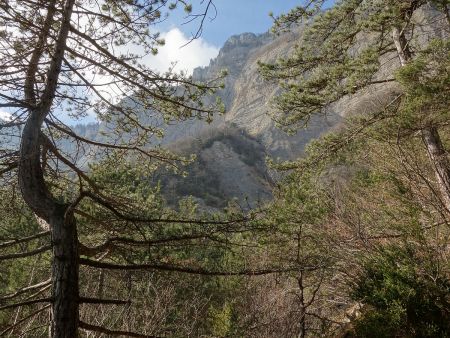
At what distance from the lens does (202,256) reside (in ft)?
49.1

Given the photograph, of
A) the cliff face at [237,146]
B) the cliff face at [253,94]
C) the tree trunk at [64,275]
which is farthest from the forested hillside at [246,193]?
the cliff face at [253,94]

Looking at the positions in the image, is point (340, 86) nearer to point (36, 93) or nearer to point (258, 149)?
point (36, 93)

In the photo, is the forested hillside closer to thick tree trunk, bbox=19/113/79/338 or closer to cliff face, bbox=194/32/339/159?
thick tree trunk, bbox=19/113/79/338

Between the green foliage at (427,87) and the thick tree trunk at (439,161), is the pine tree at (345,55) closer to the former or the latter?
the thick tree trunk at (439,161)

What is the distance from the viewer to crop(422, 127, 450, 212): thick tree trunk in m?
6.79

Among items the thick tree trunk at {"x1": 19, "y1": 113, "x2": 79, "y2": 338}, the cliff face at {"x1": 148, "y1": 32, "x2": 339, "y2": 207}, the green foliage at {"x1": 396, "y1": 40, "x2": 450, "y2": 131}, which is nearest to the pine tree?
the green foliage at {"x1": 396, "y1": 40, "x2": 450, "y2": 131}

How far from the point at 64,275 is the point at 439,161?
6669 millimetres

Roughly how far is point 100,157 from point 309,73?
5.56 meters

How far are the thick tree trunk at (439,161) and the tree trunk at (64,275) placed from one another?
6.07 m

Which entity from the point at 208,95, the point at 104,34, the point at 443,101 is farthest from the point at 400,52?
the point at 104,34

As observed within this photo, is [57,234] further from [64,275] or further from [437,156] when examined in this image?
[437,156]

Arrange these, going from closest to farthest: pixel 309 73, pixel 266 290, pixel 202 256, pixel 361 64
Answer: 1. pixel 361 64
2. pixel 309 73
3. pixel 266 290
4. pixel 202 256

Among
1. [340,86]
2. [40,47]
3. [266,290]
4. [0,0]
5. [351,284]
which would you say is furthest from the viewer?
[266,290]

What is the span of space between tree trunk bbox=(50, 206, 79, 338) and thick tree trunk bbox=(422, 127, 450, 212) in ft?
19.9
